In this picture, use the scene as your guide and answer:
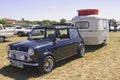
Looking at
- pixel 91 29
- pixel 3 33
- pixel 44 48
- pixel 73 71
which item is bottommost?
pixel 73 71

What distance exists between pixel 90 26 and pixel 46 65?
225 inches

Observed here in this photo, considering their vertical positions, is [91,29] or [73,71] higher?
[91,29]

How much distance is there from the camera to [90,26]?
11633mm

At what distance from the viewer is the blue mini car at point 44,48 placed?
642cm

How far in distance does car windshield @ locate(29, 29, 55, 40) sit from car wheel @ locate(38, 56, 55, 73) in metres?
0.90

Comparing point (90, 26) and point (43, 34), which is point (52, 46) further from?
point (90, 26)

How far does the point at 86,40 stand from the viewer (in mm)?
11664

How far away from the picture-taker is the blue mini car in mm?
6418

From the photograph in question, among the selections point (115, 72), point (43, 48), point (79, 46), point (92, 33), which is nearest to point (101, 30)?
point (92, 33)

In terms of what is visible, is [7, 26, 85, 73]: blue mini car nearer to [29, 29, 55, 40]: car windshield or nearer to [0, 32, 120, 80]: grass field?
[29, 29, 55, 40]: car windshield

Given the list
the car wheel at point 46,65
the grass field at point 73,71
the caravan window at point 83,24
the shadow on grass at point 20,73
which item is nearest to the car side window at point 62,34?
the car wheel at point 46,65

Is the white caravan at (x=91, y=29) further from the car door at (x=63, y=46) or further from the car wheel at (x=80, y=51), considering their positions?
the car door at (x=63, y=46)

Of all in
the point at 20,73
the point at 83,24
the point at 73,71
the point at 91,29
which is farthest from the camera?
the point at 83,24

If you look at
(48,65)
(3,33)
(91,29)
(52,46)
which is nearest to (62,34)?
(52,46)
